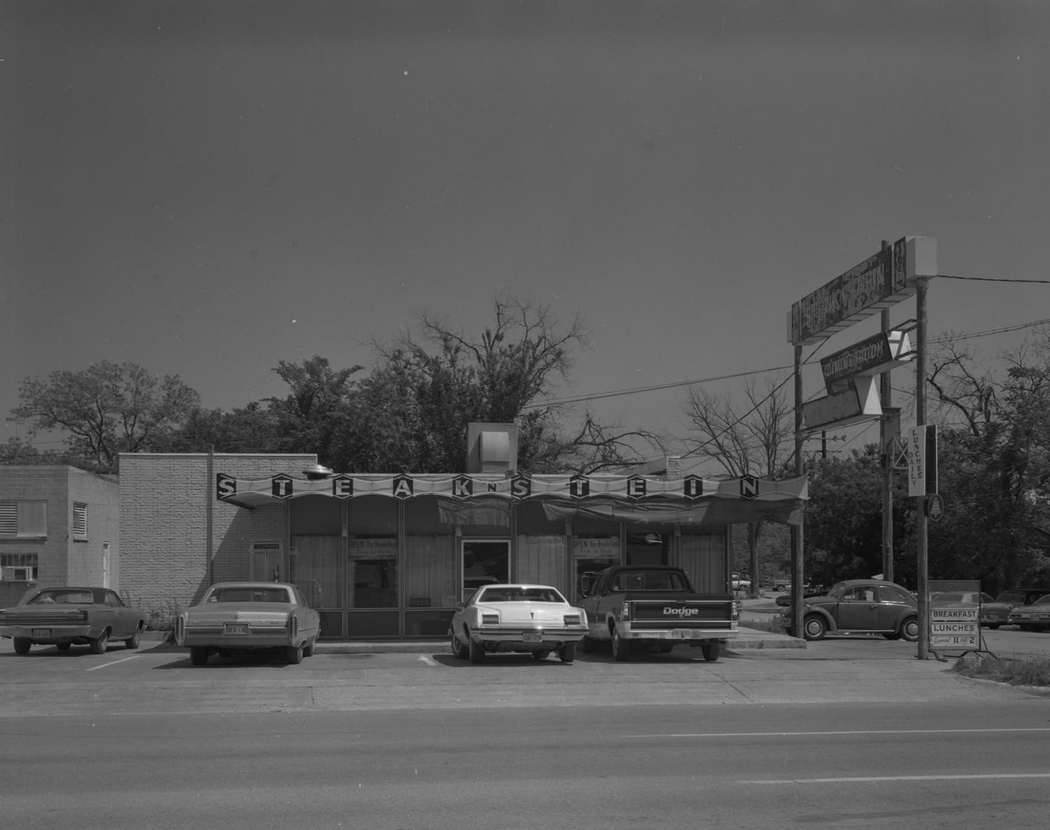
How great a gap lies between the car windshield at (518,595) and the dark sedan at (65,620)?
7781 millimetres

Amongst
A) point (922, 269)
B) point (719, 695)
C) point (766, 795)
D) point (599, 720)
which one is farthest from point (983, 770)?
point (922, 269)

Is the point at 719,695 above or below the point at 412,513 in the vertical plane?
below

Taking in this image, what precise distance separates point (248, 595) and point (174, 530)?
12.4 meters

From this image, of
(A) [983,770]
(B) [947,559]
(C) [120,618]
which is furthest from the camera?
(B) [947,559]

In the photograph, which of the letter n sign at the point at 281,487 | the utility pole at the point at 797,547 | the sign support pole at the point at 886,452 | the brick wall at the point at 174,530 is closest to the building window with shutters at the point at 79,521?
the brick wall at the point at 174,530

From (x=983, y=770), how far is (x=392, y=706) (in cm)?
812

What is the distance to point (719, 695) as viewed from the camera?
17.8 metres

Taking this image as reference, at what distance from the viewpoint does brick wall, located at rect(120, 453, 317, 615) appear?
107ft

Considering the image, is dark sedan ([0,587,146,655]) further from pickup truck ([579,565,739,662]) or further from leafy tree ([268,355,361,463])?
leafy tree ([268,355,361,463])

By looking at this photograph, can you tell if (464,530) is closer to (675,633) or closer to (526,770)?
(675,633)

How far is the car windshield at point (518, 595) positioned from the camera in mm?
21953

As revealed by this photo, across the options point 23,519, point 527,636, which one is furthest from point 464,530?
point 23,519

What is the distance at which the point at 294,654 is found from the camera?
21.2 metres

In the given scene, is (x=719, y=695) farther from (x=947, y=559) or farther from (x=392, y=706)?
(x=947, y=559)
